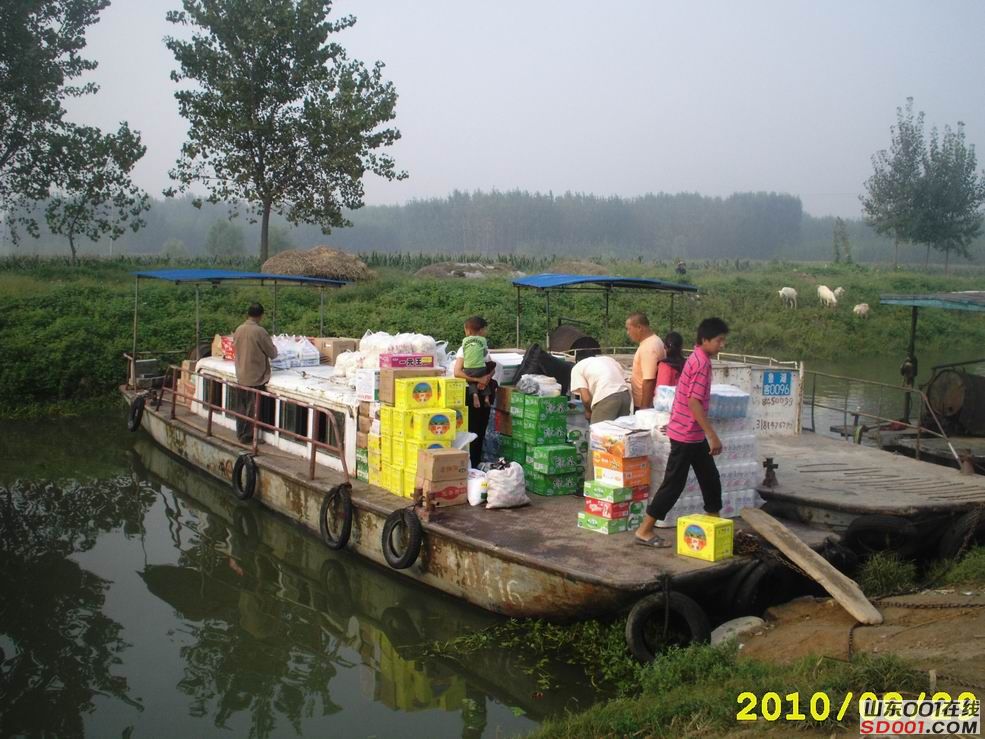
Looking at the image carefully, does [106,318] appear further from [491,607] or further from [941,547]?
[941,547]

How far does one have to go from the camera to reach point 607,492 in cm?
691

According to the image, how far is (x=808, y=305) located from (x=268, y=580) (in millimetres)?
30936

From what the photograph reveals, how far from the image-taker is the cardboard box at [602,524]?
6.95 metres

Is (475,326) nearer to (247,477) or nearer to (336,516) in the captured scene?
(336,516)

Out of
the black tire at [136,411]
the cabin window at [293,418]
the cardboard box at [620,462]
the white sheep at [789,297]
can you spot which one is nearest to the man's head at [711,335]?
the cardboard box at [620,462]

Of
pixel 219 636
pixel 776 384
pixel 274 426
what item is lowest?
pixel 219 636

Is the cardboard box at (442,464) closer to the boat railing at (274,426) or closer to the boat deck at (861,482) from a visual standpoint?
the boat railing at (274,426)

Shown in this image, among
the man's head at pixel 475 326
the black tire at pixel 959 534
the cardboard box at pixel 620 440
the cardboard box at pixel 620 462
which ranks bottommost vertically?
the black tire at pixel 959 534

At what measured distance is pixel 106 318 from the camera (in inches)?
824

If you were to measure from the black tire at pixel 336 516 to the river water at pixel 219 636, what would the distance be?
40cm

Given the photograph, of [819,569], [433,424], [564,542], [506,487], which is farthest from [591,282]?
[819,569]

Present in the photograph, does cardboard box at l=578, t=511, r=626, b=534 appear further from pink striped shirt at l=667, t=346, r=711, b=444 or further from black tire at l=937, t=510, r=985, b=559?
black tire at l=937, t=510, r=985, b=559

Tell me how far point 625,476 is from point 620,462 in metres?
0.14

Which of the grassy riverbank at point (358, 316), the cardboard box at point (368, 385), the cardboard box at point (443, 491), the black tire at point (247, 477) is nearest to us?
the cardboard box at point (443, 491)
